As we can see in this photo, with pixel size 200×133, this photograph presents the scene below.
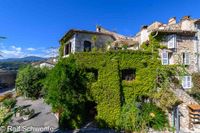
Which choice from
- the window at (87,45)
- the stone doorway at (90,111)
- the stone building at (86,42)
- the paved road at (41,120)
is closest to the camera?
the paved road at (41,120)

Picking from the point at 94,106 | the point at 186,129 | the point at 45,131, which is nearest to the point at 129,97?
the point at 94,106

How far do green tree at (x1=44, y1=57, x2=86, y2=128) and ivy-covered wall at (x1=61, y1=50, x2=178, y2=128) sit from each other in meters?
0.95

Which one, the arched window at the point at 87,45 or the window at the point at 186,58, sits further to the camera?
the arched window at the point at 87,45

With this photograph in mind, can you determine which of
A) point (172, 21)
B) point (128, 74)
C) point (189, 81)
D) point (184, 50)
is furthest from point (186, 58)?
point (172, 21)

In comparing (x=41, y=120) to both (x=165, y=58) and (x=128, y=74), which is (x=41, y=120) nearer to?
(x=128, y=74)

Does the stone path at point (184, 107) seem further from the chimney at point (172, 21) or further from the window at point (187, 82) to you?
the chimney at point (172, 21)

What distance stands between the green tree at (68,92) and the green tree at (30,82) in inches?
419

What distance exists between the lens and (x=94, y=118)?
18469mm

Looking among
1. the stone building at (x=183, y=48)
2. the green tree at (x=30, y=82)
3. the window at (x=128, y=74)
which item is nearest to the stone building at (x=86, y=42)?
the stone building at (x=183, y=48)

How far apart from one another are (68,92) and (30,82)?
12958mm

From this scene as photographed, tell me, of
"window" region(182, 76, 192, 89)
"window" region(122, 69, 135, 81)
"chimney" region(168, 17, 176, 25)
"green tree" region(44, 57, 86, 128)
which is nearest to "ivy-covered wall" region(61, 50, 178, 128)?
"window" region(122, 69, 135, 81)

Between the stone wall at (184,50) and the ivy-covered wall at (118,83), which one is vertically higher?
the stone wall at (184,50)

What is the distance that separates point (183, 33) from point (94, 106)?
1294 cm

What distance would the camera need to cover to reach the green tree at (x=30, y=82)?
87.2 ft
